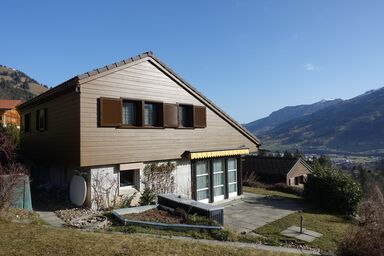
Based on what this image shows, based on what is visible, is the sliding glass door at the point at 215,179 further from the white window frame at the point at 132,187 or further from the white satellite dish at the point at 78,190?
the white satellite dish at the point at 78,190

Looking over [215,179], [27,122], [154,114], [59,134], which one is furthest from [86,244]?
[27,122]

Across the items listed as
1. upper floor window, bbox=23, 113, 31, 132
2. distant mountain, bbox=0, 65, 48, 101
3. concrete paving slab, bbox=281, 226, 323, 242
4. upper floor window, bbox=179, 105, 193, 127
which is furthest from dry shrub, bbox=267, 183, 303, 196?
distant mountain, bbox=0, 65, 48, 101

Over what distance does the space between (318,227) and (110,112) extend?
11.1 m

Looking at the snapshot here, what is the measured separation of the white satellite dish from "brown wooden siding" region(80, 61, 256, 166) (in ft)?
4.35

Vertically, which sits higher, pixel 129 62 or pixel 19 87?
pixel 19 87

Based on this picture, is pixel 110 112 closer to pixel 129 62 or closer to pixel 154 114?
pixel 129 62

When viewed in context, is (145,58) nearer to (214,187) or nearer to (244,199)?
(214,187)

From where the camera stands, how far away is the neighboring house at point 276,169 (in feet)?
123

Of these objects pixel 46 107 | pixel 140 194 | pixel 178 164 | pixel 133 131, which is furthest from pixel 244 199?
pixel 46 107

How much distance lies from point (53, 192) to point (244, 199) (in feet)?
39.3

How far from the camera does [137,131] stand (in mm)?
16953

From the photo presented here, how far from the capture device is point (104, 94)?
613 inches

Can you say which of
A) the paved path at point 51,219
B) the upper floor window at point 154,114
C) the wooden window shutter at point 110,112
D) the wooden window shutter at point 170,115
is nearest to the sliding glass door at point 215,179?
the wooden window shutter at point 170,115

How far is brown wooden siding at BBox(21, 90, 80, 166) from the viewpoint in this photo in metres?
15.0
